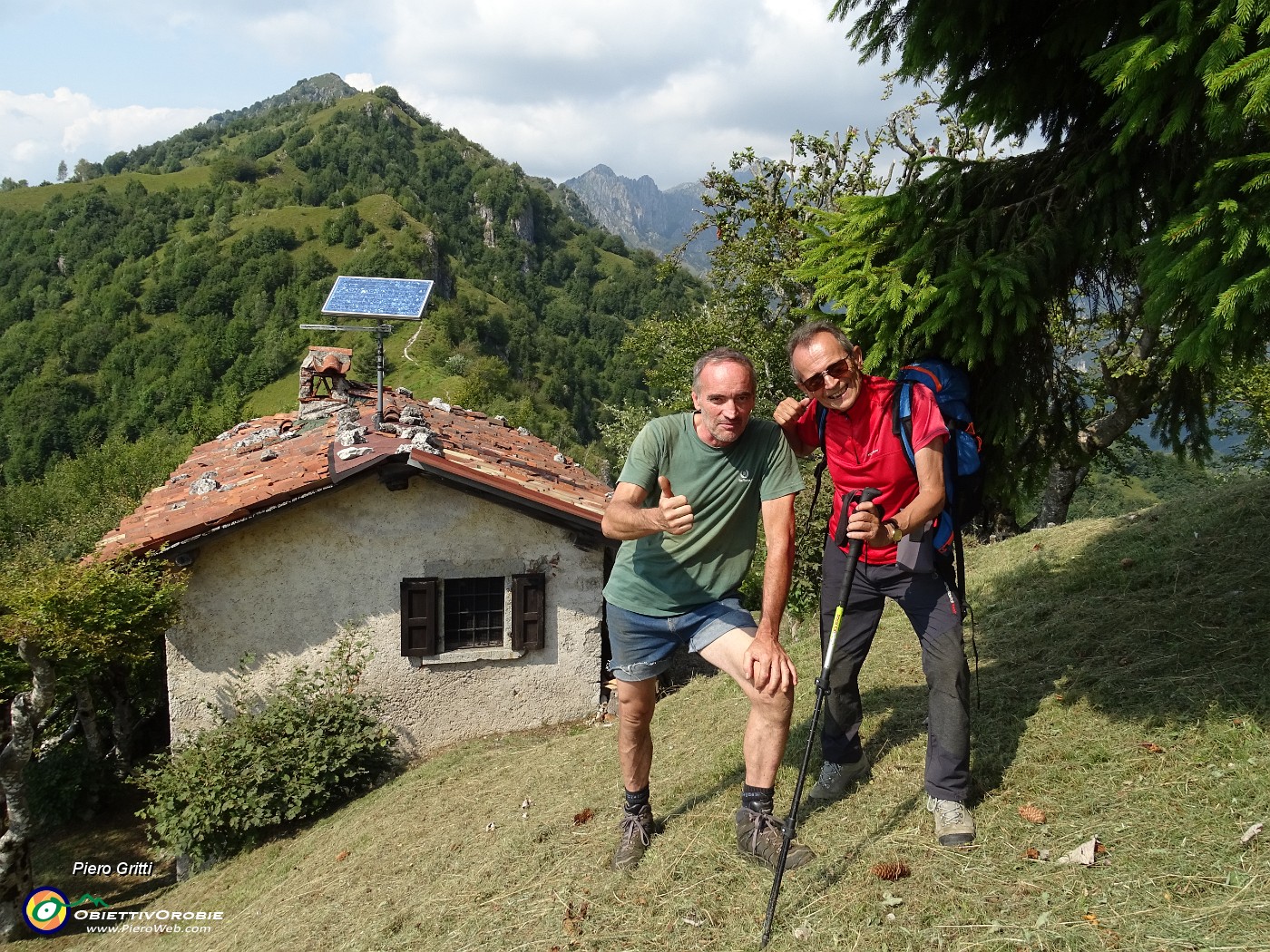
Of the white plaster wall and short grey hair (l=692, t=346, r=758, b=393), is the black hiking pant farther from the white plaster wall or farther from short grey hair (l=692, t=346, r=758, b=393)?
the white plaster wall

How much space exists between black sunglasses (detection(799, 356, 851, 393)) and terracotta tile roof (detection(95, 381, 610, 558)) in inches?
254

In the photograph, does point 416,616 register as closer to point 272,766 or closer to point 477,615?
point 477,615

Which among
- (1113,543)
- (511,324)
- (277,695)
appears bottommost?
(277,695)

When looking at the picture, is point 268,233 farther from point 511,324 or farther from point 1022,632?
point 1022,632

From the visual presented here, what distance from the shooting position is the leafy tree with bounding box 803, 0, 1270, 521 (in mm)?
3078

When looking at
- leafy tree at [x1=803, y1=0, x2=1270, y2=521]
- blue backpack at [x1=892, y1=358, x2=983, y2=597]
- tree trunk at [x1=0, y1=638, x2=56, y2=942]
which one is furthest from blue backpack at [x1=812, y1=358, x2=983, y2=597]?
tree trunk at [x1=0, y1=638, x2=56, y2=942]

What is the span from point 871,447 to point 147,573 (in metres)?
7.93

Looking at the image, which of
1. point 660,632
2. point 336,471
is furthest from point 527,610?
point 660,632

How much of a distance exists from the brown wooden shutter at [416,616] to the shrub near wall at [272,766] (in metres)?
0.54

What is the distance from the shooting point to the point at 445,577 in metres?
10.1

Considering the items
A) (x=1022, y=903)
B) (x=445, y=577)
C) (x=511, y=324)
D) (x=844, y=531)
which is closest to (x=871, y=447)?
(x=844, y=531)

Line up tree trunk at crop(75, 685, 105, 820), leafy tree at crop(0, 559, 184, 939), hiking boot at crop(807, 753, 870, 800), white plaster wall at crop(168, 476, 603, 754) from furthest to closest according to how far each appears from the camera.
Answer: tree trunk at crop(75, 685, 105, 820)
white plaster wall at crop(168, 476, 603, 754)
leafy tree at crop(0, 559, 184, 939)
hiking boot at crop(807, 753, 870, 800)

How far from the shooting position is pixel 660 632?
375 cm

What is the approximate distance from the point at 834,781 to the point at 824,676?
914 mm
